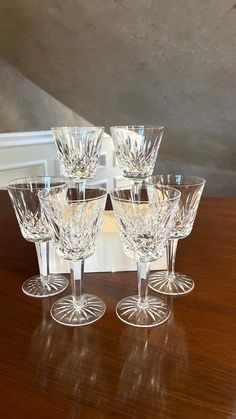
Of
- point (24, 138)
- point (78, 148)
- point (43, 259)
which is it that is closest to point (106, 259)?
point (43, 259)

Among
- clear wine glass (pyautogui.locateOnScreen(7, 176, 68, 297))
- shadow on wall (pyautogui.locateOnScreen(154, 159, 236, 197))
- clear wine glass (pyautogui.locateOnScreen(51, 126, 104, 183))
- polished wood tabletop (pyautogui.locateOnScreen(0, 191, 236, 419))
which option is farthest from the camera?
shadow on wall (pyautogui.locateOnScreen(154, 159, 236, 197))

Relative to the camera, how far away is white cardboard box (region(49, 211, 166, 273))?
734 millimetres

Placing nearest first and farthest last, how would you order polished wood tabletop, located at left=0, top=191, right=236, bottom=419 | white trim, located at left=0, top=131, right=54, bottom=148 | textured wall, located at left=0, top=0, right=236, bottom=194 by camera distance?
polished wood tabletop, located at left=0, top=191, right=236, bottom=419 → textured wall, located at left=0, top=0, right=236, bottom=194 → white trim, located at left=0, top=131, right=54, bottom=148

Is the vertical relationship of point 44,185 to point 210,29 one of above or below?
below

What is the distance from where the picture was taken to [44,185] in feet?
2.56

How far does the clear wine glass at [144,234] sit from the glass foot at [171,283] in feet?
0.18

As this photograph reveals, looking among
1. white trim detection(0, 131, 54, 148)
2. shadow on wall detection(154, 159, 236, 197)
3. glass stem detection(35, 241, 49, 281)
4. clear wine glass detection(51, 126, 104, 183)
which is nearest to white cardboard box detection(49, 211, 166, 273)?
glass stem detection(35, 241, 49, 281)

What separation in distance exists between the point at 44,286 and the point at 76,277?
0.33ft

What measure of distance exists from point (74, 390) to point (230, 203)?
94cm

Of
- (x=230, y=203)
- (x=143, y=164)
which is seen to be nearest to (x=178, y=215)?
(x=143, y=164)

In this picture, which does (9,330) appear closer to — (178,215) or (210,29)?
(178,215)

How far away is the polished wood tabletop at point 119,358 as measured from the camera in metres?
0.43

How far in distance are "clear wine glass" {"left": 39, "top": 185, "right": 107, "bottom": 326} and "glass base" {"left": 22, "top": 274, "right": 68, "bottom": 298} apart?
0.17 ft

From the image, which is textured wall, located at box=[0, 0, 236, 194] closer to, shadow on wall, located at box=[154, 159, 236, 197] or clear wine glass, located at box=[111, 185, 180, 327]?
shadow on wall, located at box=[154, 159, 236, 197]
